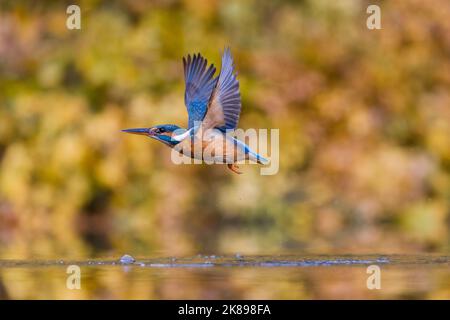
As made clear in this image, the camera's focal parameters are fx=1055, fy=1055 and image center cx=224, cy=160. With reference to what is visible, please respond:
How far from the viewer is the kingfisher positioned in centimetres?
827

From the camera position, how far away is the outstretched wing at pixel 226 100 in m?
8.21

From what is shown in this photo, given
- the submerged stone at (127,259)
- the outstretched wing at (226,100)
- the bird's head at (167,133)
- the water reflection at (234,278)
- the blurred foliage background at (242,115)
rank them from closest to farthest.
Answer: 1. the water reflection at (234,278)
2. the outstretched wing at (226,100)
3. the bird's head at (167,133)
4. the submerged stone at (127,259)
5. the blurred foliage background at (242,115)

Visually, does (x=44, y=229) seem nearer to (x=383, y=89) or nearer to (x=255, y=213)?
Answer: (x=255, y=213)

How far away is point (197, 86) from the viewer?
884 centimetres

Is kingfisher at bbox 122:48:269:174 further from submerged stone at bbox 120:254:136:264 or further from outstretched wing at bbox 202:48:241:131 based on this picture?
submerged stone at bbox 120:254:136:264

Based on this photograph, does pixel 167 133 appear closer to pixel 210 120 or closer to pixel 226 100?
pixel 210 120

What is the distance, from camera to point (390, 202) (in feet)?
50.8

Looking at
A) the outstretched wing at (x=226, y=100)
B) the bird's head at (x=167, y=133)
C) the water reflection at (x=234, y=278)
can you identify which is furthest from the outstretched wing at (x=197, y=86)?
the water reflection at (x=234, y=278)

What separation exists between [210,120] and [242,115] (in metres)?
7.62

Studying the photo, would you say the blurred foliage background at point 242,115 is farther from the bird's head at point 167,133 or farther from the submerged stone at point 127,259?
the bird's head at point 167,133

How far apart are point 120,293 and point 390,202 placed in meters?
8.92

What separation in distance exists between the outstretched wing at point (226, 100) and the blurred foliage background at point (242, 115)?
6.30 m

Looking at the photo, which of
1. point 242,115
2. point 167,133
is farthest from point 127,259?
point 242,115
